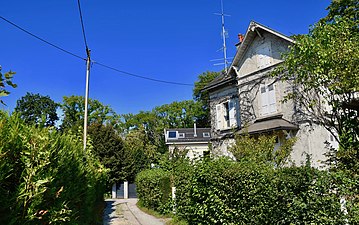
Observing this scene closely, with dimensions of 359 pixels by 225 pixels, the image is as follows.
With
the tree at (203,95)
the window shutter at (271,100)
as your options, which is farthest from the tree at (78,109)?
the window shutter at (271,100)

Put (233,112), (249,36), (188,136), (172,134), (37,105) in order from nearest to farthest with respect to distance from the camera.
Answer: (249,36) < (233,112) < (172,134) < (188,136) < (37,105)

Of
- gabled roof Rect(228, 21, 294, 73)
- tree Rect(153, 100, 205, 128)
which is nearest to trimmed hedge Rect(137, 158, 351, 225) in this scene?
gabled roof Rect(228, 21, 294, 73)

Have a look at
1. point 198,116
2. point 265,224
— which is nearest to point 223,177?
point 265,224

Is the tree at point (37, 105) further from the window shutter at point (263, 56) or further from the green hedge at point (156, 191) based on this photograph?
the window shutter at point (263, 56)

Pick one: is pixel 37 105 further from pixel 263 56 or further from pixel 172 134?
pixel 263 56

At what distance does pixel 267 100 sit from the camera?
16625 millimetres

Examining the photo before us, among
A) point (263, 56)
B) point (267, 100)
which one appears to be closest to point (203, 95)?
point (263, 56)

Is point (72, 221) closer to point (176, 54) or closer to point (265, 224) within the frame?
point (265, 224)

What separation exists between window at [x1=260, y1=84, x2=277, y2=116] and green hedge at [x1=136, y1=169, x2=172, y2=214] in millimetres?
6346

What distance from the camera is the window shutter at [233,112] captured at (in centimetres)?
1899

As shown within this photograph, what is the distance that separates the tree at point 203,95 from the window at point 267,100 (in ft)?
87.0

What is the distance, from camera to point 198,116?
52719mm

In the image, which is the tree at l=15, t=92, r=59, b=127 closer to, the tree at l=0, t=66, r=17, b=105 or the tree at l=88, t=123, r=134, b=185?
the tree at l=88, t=123, r=134, b=185

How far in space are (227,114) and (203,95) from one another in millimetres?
27802
